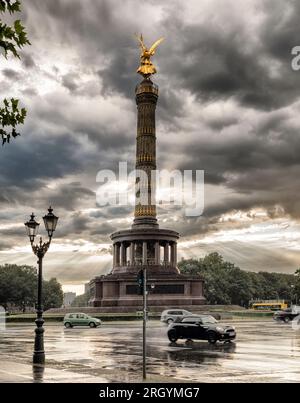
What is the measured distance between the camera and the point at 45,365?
66.0ft

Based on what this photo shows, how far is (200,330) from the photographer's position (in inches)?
1192

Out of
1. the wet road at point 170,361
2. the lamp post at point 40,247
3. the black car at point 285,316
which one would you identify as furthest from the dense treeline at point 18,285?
the lamp post at point 40,247

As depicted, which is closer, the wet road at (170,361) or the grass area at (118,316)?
the wet road at (170,361)

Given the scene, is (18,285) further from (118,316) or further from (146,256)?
(118,316)

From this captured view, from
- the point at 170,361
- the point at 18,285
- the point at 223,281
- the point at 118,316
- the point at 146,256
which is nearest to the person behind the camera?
the point at 170,361

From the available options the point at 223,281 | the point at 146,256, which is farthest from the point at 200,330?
the point at 223,281

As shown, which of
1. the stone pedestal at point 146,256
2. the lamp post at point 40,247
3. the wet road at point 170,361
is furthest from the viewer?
the stone pedestal at point 146,256

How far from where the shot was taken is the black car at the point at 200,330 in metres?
30.0

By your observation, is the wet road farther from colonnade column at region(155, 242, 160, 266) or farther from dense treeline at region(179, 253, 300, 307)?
dense treeline at region(179, 253, 300, 307)

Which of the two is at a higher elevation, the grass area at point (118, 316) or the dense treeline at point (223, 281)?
the dense treeline at point (223, 281)

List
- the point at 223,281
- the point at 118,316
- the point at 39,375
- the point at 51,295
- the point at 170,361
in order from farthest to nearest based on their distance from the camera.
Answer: the point at 51,295, the point at 223,281, the point at 118,316, the point at 170,361, the point at 39,375

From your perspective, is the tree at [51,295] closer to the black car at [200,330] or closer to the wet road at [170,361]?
the black car at [200,330]
